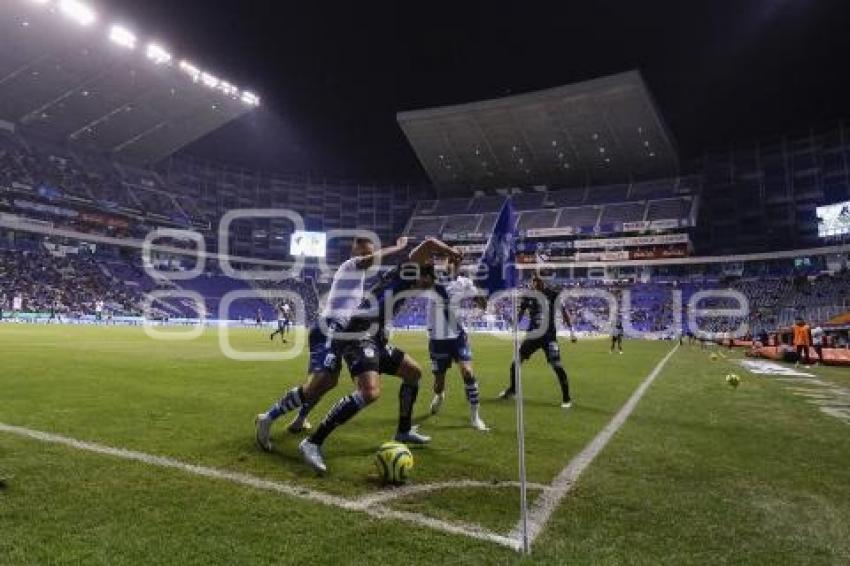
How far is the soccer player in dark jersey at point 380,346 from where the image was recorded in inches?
238

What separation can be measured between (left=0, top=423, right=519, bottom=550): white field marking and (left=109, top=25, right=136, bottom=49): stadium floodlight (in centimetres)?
5307

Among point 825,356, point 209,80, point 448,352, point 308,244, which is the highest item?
point 209,80

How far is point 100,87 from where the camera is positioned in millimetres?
60906

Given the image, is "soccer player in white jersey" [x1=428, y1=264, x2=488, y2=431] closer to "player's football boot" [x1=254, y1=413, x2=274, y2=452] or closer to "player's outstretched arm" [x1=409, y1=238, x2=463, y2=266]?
"player's outstretched arm" [x1=409, y1=238, x2=463, y2=266]

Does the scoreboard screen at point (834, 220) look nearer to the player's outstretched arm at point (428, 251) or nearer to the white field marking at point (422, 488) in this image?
the player's outstretched arm at point (428, 251)

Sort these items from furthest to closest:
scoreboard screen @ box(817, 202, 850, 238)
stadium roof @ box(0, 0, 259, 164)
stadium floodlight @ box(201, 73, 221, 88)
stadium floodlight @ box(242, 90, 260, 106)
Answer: stadium floodlight @ box(242, 90, 260, 106) < stadium floodlight @ box(201, 73, 221, 88) < scoreboard screen @ box(817, 202, 850, 238) < stadium roof @ box(0, 0, 259, 164)

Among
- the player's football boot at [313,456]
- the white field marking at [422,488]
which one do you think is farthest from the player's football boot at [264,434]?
the white field marking at [422,488]

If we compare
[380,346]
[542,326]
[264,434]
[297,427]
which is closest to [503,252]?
[380,346]

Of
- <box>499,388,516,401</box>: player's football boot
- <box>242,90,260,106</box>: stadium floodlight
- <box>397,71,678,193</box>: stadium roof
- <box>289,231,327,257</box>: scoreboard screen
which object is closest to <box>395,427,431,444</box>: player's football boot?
<box>499,388,516,401</box>: player's football boot

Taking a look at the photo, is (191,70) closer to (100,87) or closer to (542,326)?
(100,87)

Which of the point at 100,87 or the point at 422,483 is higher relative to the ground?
the point at 100,87

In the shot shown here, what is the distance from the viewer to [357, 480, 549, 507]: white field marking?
15.7 ft

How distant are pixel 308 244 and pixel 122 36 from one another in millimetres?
32647

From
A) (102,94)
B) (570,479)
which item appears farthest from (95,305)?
(570,479)
